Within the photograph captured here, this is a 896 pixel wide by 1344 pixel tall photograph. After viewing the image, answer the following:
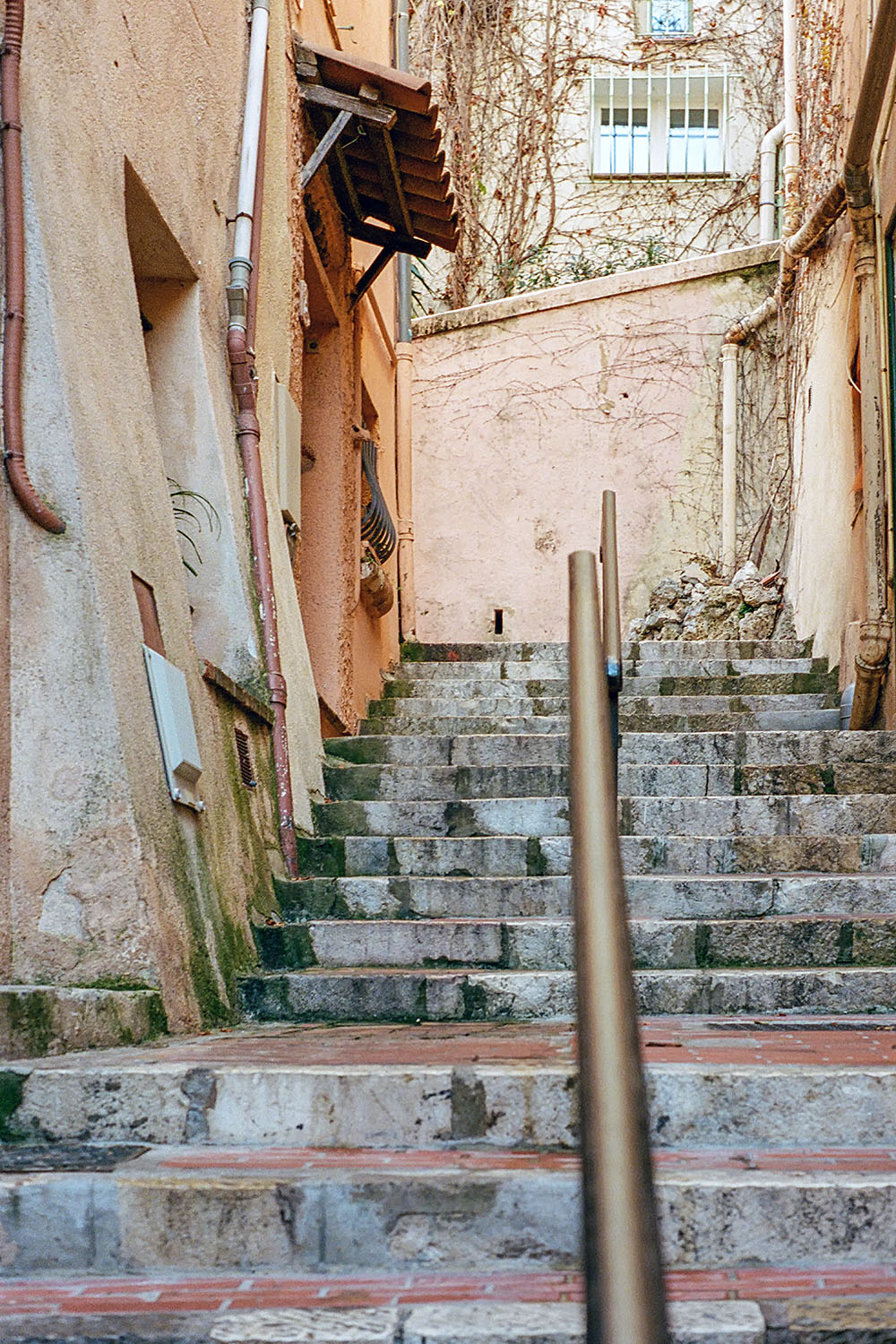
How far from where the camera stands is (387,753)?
5.64 m

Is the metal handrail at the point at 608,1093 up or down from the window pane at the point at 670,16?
down

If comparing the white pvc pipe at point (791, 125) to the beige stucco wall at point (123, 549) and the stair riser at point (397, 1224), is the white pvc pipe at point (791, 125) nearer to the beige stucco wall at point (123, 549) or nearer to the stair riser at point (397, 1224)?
the beige stucco wall at point (123, 549)

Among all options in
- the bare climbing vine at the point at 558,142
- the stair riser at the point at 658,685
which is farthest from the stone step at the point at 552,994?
the bare climbing vine at the point at 558,142

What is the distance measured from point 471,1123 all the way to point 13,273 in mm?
1863

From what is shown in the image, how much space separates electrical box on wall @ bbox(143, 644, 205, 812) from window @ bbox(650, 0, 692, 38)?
466 inches

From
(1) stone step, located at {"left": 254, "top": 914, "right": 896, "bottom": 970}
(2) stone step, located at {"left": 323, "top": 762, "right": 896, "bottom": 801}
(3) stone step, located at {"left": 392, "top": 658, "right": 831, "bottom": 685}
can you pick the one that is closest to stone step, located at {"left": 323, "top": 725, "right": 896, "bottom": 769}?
(2) stone step, located at {"left": 323, "top": 762, "right": 896, "bottom": 801}

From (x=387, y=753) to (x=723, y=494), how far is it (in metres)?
4.97

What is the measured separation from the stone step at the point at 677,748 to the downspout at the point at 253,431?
3.46ft

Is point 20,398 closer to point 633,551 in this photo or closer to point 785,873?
point 785,873

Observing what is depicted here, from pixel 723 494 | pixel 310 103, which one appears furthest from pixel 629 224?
pixel 310 103

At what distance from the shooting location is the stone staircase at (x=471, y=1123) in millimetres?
1899

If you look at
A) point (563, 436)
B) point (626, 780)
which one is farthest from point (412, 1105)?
point (563, 436)

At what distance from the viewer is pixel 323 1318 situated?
1791mm

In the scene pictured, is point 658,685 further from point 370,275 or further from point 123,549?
point 123,549
